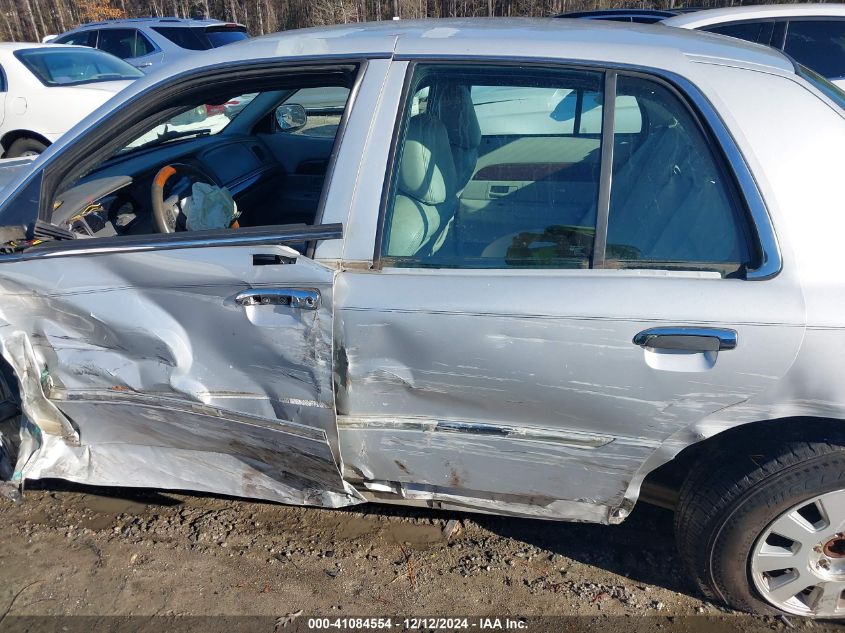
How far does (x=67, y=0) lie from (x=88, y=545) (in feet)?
104

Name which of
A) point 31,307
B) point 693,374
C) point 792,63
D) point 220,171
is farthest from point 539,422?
point 220,171

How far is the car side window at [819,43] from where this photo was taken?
18.1 ft

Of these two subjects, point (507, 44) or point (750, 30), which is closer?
point (507, 44)

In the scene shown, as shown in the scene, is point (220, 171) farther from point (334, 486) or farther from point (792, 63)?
point (792, 63)

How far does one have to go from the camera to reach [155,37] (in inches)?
420

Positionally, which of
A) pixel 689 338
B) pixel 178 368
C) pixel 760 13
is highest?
pixel 760 13

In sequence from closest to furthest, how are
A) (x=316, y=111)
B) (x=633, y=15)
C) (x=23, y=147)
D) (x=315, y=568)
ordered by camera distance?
(x=315, y=568), (x=316, y=111), (x=23, y=147), (x=633, y=15)

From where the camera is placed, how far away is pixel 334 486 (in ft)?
7.37

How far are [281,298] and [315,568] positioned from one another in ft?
3.58

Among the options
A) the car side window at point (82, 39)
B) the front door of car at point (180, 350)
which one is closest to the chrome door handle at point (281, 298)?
the front door of car at point (180, 350)

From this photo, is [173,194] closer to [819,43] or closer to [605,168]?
[605,168]

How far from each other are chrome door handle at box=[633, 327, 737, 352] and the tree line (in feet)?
50.4

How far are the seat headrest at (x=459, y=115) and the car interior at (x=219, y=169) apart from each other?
1.01 feet

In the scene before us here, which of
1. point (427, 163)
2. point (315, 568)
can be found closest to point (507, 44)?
point (427, 163)
